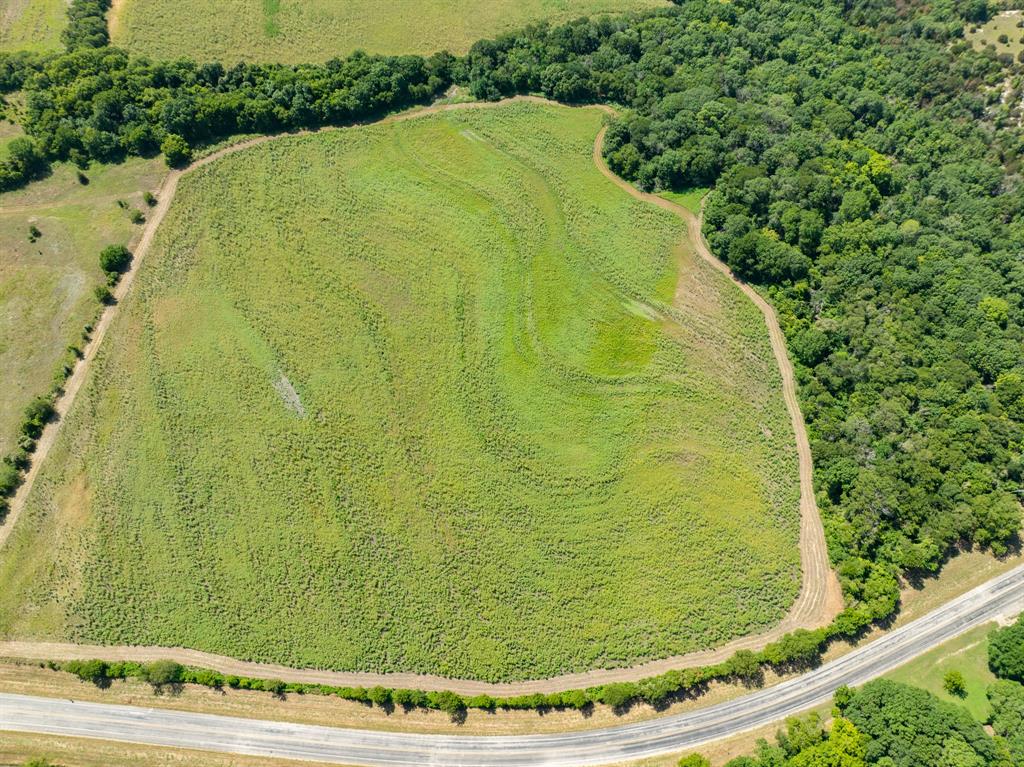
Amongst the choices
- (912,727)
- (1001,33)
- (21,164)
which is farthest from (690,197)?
(21,164)

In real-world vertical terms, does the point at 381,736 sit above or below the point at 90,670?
below

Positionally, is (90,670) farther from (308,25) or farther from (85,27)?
(308,25)

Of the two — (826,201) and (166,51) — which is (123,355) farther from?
(826,201)

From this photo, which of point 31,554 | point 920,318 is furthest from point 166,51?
point 920,318

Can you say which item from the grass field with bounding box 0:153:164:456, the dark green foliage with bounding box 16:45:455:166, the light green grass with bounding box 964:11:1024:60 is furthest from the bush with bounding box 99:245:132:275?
the light green grass with bounding box 964:11:1024:60

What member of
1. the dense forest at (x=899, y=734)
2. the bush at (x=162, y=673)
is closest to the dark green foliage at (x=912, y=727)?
the dense forest at (x=899, y=734)

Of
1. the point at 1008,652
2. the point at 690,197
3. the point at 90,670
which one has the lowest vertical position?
the point at 90,670

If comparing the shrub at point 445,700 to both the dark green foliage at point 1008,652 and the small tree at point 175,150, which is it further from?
the small tree at point 175,150
